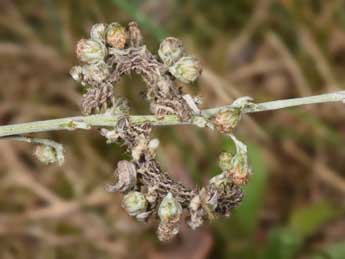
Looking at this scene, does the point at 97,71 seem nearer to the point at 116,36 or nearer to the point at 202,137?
the point at 116,36

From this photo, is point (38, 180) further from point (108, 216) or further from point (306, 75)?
point (306, 75)

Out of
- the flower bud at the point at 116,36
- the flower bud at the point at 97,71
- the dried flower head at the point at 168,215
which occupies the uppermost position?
the flower bud at the point at 116,36

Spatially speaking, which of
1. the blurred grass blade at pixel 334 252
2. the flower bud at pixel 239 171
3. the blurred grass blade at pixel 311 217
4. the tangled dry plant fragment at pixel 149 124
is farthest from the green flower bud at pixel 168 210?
the blurred grass blade at pixel 311 217

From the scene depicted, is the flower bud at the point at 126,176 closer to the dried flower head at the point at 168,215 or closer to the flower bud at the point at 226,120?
the dried flower head at the point at 168,215

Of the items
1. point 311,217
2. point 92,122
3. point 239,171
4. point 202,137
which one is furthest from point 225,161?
point 202,137

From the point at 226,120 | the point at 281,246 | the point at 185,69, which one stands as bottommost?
the point at 226,120

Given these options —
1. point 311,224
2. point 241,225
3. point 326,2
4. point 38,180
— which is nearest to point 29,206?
point 38,180

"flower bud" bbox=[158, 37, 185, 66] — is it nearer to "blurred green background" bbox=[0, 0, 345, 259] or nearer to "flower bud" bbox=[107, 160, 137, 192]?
"flower bud" bbox=[107, 160, 137, 192]
